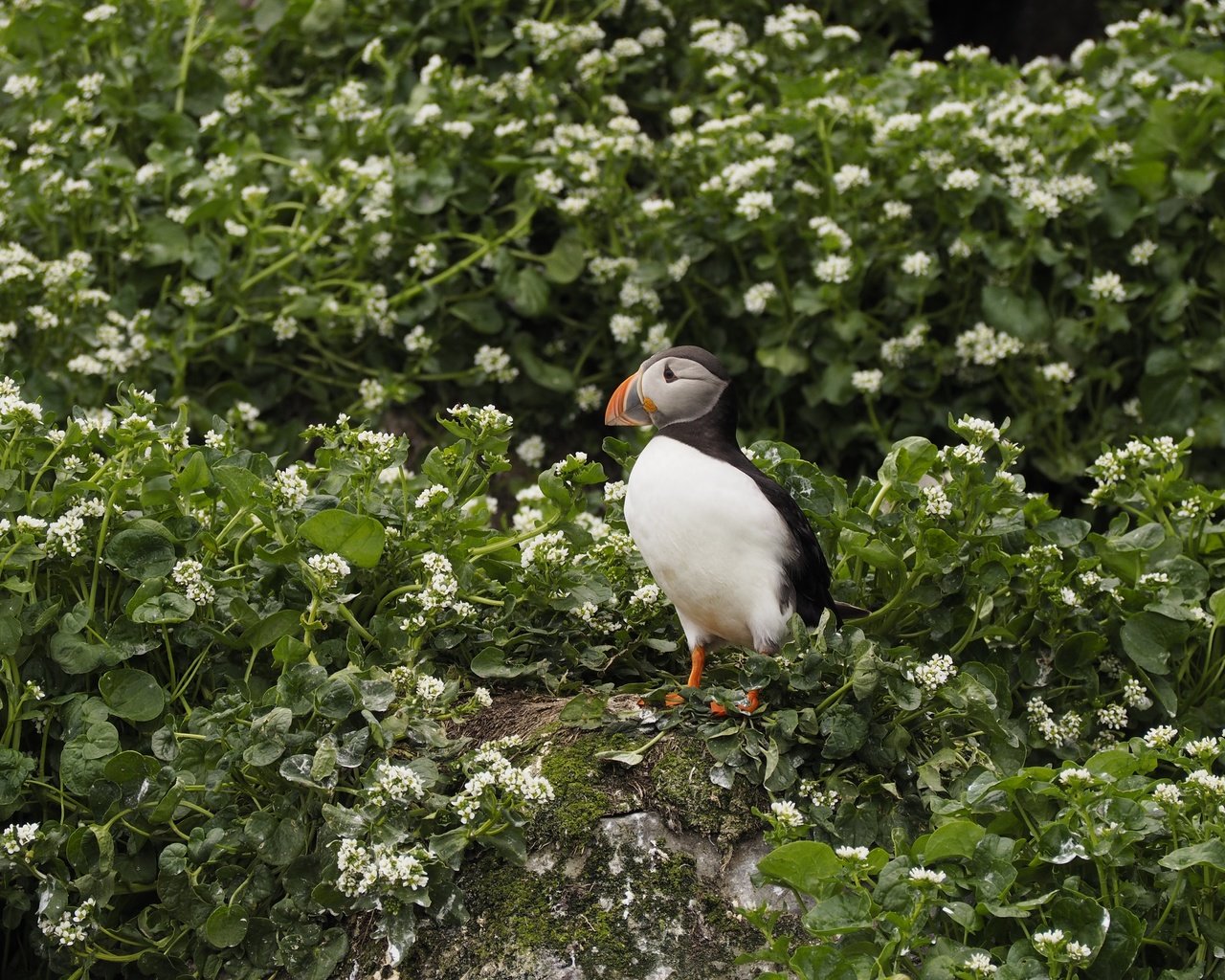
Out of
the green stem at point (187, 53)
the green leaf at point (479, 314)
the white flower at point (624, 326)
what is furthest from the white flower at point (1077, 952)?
the green stem at point (187, 53)

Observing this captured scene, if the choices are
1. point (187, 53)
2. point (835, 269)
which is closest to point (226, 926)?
point (835, 269)

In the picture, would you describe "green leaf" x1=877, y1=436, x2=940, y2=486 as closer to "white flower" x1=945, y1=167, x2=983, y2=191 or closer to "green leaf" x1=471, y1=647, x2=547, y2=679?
"green leaf" x1=471, y1=647, x2=547, y2=679

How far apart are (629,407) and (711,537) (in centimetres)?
42

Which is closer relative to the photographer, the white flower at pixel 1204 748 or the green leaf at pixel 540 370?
the white flower at pixel 1204 748

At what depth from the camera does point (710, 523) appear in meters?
3.21

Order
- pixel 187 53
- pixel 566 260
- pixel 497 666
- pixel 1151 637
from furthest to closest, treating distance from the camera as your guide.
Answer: pixel 187 53 < pixel 566 260 < pixel 1151 637 < pixel 497 666

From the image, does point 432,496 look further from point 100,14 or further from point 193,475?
point 100,14

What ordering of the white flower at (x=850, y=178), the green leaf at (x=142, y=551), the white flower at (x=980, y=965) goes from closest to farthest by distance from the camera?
1. the white flower at (x=980, y=965)
2. the green leaf at (x=142, y=551)
3. the white flower at (x=850, y=178)

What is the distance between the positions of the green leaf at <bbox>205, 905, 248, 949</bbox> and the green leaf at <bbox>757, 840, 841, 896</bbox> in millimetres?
1023

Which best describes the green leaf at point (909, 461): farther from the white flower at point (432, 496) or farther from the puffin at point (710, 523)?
the white flower at point (432, 496)

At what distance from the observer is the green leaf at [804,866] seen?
2773mm

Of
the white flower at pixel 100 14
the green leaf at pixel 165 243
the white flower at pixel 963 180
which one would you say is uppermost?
the white flower at pixel 100 14

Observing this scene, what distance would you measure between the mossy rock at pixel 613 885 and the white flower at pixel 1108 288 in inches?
112

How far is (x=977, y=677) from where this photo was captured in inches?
136
